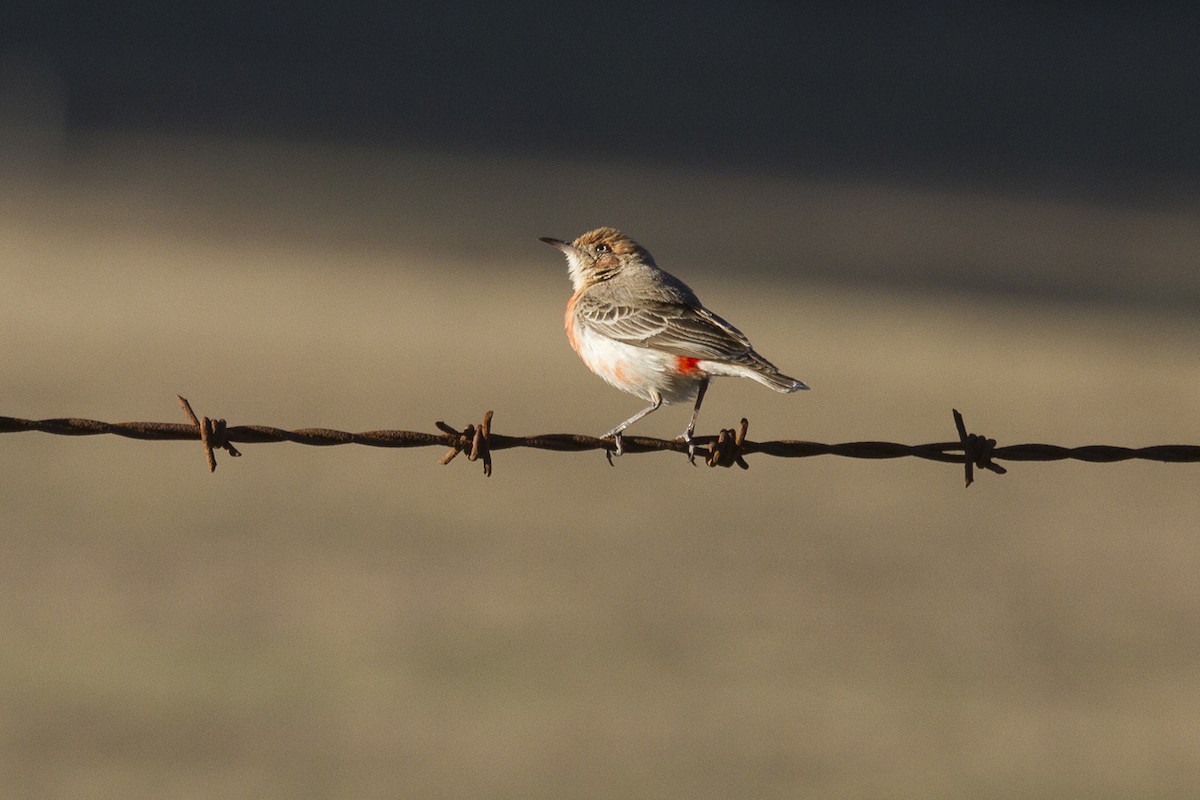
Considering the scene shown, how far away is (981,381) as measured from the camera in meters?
20.6

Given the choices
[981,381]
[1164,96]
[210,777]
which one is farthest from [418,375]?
[1164,96]

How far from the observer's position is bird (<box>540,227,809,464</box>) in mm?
7699

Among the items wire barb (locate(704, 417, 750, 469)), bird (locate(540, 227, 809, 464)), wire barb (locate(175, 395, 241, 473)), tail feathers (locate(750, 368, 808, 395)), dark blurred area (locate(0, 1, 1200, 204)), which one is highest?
dark blurred area (locate(0, 1, 1200, 204))

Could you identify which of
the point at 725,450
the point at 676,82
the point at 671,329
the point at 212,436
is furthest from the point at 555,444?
the point at 676,82

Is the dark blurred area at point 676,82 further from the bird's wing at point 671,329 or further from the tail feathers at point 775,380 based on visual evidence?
the tail feathers at point 775,380

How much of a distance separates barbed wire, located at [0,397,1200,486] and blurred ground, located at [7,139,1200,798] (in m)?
4.70

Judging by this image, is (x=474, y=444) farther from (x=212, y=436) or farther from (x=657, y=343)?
(x=657, y=343)

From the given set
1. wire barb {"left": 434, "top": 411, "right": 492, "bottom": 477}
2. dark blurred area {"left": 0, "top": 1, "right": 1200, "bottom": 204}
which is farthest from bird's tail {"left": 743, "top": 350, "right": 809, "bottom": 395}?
dark blurred area {"left": 0, "top": 1, "right": 1200, "bottom": 204}

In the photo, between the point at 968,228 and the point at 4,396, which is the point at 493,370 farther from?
the point at 968,228

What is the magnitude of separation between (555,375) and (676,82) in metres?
19.6

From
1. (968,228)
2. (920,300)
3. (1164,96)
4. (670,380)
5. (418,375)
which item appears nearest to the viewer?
(670,380)

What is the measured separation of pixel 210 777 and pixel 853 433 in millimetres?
9419

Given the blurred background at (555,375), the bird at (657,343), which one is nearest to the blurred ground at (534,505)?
the blurred background at (555,375)

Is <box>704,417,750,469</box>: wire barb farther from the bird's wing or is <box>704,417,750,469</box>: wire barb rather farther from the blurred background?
the blurred background
